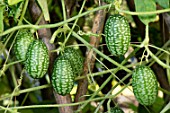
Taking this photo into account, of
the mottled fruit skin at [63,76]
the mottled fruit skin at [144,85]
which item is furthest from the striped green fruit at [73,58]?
the mottled fruit skin at [144,85]

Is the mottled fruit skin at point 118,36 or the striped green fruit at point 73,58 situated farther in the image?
the striped green fruit at point 73,58

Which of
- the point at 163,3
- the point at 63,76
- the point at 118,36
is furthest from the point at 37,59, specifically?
the point at 163,3

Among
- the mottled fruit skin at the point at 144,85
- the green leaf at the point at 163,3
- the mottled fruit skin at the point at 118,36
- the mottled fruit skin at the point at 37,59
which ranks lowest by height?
the mottled fruit skin at the point at 144,85

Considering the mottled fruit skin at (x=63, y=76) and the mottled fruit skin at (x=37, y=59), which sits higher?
the mottled fruit skin at (x=37, y=59)

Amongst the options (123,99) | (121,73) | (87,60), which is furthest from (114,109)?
(123,99)

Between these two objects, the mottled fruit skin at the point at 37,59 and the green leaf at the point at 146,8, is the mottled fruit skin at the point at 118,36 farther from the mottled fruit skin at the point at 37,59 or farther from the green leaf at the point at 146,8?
the mottled fruit skin at the point at 37,59
